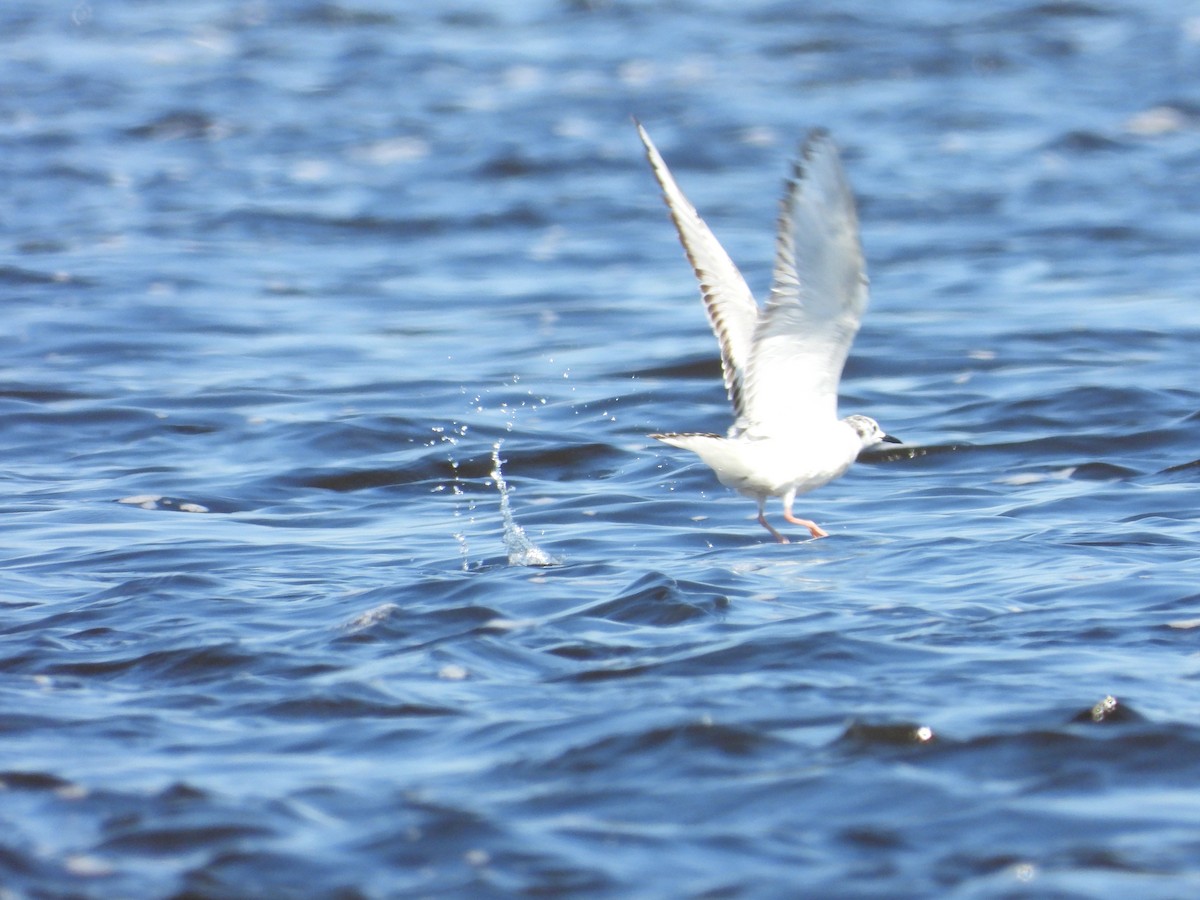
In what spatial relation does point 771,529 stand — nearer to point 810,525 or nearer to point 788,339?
point 810,525

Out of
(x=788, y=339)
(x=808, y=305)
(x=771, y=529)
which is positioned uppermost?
(x=808, y=305)

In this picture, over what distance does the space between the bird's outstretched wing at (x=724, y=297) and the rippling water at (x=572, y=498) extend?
1012 millimetres

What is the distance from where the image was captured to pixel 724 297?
8391 millimetres

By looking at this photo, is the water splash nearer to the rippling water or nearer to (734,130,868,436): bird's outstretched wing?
the rippling water

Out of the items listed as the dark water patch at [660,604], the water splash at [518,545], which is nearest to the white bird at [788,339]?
the dark water patch at [660,604]

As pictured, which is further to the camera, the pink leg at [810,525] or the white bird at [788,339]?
the pink leg at [810,525]

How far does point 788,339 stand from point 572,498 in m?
2.54

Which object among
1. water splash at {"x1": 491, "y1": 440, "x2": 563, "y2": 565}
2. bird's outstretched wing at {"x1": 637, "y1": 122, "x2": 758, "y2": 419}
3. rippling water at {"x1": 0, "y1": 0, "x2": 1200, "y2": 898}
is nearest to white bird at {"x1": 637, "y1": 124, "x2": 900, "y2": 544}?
bird's outstretched wing at {"x1": 637, "y1": 122, "x2": 758, "y2": 419}

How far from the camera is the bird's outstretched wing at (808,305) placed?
7.25 metres

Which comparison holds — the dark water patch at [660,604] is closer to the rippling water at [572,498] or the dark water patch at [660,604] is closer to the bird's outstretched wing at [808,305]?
the rippling water at [572,498]

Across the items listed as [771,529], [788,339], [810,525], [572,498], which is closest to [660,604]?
[788,339]

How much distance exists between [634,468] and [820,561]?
8.50 ft

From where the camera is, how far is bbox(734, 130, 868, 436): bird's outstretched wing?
725cm

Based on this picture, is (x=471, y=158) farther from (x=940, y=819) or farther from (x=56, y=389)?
(x=940, y=819)
